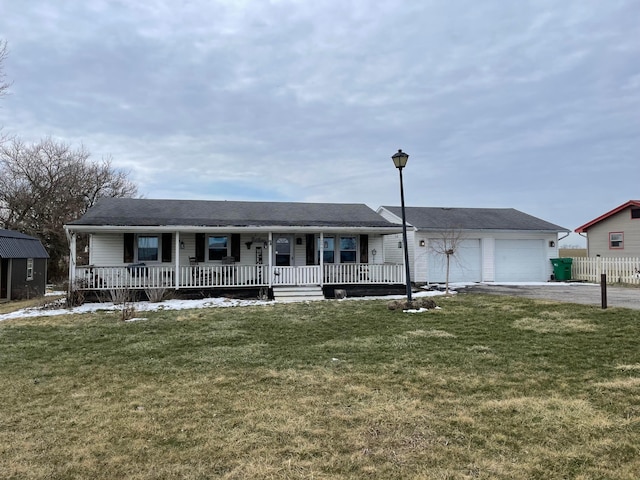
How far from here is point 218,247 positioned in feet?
49.1

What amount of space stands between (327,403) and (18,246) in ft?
71.6

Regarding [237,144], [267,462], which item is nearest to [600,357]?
[267,462]

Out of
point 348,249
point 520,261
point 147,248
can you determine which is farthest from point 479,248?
point 147,248

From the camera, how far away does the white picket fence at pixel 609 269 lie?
1636 cm

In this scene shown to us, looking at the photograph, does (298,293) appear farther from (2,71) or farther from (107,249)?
Result: (2,71)

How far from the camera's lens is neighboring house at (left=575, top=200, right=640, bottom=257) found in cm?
1895

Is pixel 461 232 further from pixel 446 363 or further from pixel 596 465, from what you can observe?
pixel 596 465

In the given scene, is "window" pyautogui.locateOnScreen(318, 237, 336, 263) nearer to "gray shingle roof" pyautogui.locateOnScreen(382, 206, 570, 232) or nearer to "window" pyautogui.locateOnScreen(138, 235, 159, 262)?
"gray shingle roof" pyautogui.locateOnScreen(382, 206, 570, 232)

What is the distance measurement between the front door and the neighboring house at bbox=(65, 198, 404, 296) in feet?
0.13

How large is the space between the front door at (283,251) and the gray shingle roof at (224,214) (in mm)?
893

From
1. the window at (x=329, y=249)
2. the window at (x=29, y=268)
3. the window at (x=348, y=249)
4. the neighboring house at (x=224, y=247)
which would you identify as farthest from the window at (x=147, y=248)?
the window at (x=29, y=268)

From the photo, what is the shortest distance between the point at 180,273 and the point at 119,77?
794 centimetres

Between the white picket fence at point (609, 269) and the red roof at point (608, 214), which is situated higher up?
the red roof at point (608, 214)

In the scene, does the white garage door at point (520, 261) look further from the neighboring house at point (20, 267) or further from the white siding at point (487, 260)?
the neighboring house at point (20, 267)
